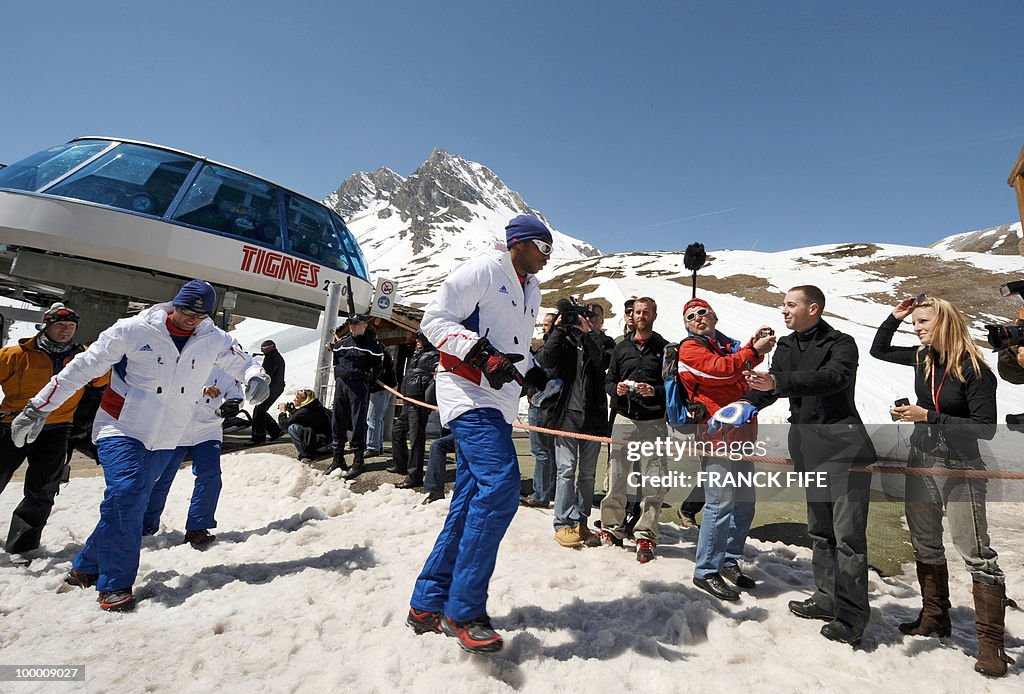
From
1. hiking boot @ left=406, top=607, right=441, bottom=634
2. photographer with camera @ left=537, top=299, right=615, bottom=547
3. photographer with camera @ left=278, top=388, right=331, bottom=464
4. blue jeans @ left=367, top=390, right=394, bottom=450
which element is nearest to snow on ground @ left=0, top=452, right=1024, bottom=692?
hiking boot @ left=406, top=607, right=441, bottom=634

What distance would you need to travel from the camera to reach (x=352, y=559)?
378 centimetres

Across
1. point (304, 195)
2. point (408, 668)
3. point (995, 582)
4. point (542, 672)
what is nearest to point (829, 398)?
point (995, 582)

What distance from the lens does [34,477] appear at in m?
3.91

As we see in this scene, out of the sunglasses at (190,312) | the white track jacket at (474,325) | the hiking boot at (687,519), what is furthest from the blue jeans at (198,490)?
the hiking boot at (687,519)

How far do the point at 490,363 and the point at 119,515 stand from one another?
8.67ft

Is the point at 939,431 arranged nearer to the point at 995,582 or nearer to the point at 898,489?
the point at 995,582

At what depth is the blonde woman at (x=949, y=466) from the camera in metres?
2.51

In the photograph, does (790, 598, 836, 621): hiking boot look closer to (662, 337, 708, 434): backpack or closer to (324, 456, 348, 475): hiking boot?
(662, 337, 708, 434): backpack

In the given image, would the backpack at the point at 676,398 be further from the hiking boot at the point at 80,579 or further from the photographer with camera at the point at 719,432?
the hiking boot at the point at 80,579

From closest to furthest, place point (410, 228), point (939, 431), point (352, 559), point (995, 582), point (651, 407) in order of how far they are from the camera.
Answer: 1. point (995, 582)
2. point (939, 431)
3. point (352, 559)
4. point (651, 407)
5. point (410, 228)

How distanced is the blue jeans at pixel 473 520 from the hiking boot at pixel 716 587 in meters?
1.62

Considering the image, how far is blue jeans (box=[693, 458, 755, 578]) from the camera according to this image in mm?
3336

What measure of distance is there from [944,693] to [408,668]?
2501 millimetres

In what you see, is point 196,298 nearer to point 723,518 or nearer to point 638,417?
point 638,417
